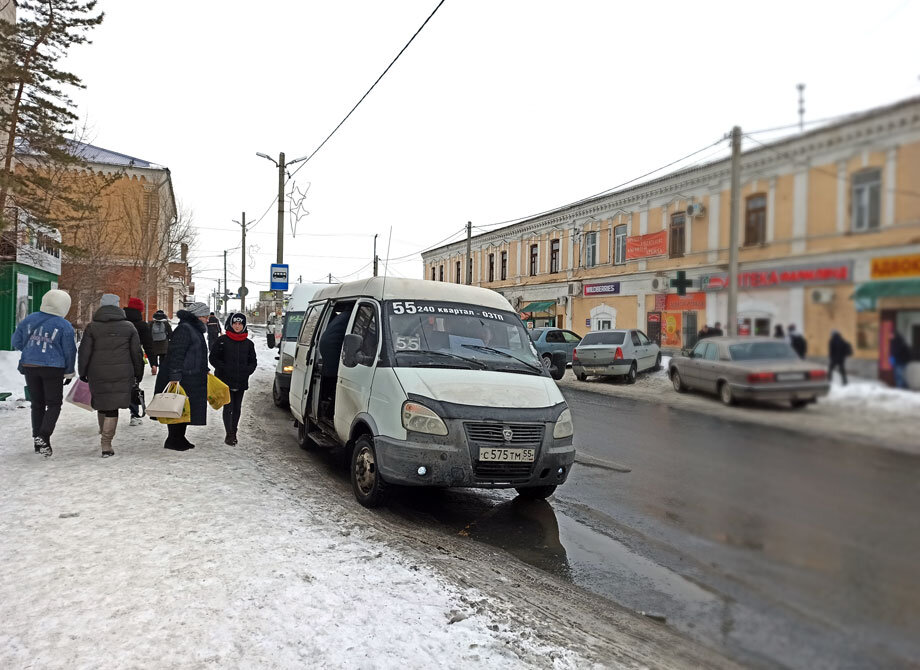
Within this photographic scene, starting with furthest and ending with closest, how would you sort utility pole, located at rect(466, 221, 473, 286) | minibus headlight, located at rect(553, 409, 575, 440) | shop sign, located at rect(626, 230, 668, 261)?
minibus headlight, located at rect(553, 409, 575, 440) → utility pole, located at rect(466, 221, 473, 286) → shop sign, located at rect(626, 230, 668, 261)

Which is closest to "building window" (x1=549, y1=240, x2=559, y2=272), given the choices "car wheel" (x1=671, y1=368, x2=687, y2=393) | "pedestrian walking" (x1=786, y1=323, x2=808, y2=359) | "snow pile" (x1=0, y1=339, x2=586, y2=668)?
"car wheel" (x1=671, y1=368, x2=687, y2=393)

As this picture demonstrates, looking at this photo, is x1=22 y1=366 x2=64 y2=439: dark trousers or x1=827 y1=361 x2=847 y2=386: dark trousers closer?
x1=827 y1=361 x2=847 y2=386: dark trousers

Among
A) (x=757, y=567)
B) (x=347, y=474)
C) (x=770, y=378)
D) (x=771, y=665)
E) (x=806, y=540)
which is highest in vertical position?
(x=770, y=378)

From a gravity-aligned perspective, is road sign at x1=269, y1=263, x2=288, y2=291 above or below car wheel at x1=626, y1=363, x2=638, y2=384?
above

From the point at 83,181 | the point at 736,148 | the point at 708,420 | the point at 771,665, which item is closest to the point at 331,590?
the point at 771,665

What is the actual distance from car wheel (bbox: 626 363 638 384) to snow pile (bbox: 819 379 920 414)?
0.76 m

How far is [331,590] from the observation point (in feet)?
12.0

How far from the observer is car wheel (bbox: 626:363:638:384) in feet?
6.53

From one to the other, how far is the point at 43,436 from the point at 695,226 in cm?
769

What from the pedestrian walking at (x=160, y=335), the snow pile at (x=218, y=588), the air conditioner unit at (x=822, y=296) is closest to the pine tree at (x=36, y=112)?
the pedestrian walking at (x=160, y=335)

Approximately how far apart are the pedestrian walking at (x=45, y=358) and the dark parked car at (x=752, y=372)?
7.20 metres

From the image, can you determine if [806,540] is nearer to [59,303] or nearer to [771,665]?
[771,665]

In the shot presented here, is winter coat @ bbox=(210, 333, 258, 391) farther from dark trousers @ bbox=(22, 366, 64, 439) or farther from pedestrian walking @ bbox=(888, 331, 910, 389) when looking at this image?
pedestrian walking @ bbox=(888, 331, 910, 389)

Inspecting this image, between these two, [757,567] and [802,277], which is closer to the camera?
[802,277]
